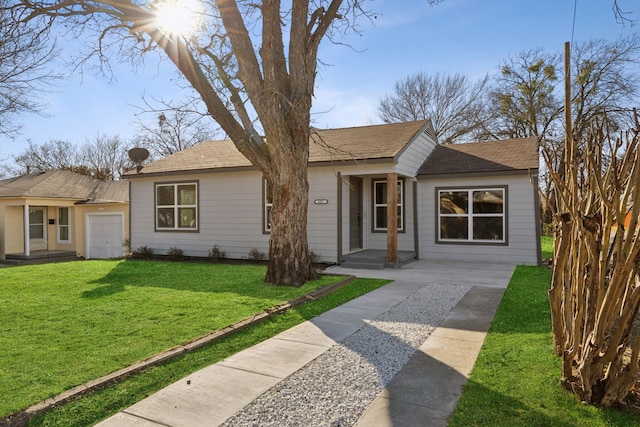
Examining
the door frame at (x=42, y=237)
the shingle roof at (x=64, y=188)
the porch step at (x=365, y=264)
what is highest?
the shingle roof at (x=64, y=188)

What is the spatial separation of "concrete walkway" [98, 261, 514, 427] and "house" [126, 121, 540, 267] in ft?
16.2

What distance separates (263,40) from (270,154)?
214cm

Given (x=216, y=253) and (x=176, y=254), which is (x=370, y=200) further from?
(x=176, y=254)

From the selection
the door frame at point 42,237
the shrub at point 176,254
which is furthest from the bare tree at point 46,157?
the shrub at point 176,254

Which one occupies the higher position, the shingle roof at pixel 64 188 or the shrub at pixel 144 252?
the shingle roof at pixel 64 188

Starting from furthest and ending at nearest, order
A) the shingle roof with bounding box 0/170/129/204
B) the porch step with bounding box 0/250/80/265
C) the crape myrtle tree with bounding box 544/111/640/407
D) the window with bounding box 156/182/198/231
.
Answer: the shingle roof with bounding box 0/170/129/204, the porch step with bounding box 0/250/80/265, the window with bounding box 156/182/198/231, the crape myrtle tree with bounding box 544/111/640/407

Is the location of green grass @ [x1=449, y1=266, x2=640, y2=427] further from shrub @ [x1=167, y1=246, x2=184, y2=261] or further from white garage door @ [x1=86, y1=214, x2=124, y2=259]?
white garage door @ [x1=86, y1=214, x2=124, y2=259]

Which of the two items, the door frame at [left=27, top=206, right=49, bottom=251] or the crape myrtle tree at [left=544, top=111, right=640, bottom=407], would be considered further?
the door frame at [left=27, top=206, right=49, bottom=251]

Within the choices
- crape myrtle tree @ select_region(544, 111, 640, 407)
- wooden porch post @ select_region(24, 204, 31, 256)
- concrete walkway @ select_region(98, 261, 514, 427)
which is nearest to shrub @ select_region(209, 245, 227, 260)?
concrete walkway @ select_region(98, 261, 514, 427)

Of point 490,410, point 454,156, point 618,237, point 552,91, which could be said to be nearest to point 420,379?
point 490,410

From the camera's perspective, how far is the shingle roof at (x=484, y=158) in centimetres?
1101

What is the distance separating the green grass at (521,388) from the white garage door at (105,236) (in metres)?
16.5

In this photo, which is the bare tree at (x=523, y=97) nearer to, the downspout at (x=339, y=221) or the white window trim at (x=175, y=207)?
the downspout at (x=339, y=221)

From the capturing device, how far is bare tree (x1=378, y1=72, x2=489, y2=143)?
87.9 ft
